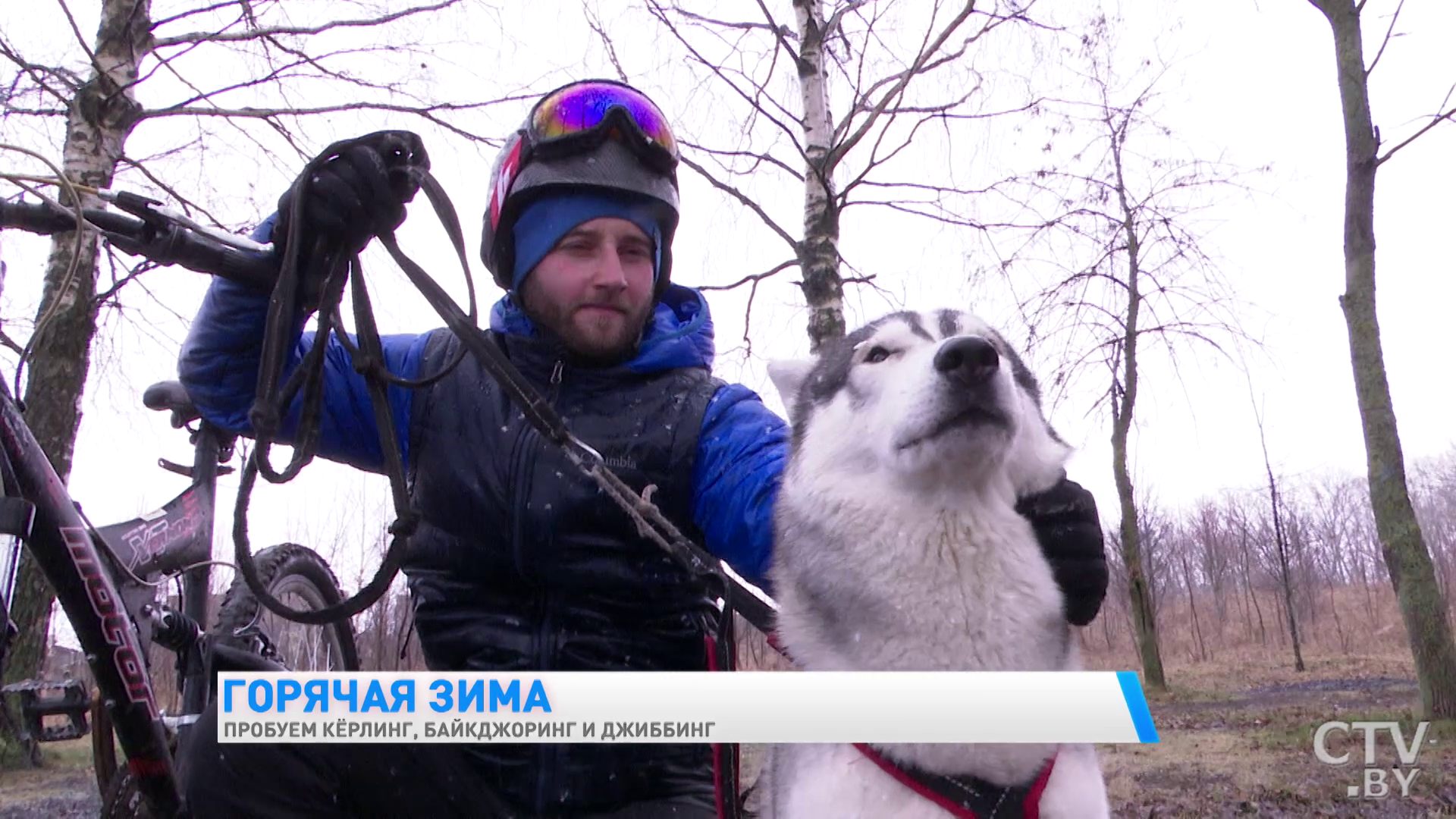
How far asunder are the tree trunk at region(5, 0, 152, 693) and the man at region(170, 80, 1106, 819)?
4.93 m

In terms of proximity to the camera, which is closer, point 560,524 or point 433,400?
point 560,524

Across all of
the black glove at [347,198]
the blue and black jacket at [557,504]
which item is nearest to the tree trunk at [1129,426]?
the blue and black jacket at [557,504]

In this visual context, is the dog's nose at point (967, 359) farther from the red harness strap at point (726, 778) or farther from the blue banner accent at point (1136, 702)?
the red harness strap at point (726, 778)

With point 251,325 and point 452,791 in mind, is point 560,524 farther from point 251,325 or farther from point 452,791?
point 251,325

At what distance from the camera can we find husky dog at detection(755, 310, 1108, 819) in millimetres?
1275

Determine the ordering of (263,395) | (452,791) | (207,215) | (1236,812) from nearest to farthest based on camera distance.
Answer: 1. (263,395)
2. (452,791)
3. (1236,812)
4. (207,215)

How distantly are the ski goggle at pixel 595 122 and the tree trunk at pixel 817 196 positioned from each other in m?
2.58

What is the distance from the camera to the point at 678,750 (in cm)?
174

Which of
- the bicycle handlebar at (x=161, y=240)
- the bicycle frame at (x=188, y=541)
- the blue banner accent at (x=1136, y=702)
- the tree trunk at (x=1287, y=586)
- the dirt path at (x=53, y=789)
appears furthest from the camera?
the tree trunk at (x=1287, y=586)

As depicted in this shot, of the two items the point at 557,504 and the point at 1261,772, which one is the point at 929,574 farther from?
the point at 1261,772

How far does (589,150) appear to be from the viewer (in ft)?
6.48

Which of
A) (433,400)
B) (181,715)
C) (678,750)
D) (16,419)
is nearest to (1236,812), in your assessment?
(678,750)

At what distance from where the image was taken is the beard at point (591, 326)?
202 centimetres

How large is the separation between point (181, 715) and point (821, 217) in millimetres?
3661
